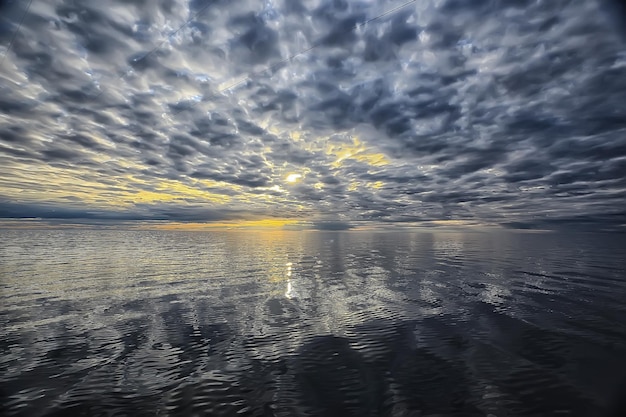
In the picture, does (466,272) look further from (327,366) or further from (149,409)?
(149,409)

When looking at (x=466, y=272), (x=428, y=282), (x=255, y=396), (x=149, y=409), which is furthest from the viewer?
(x=466, y=272)

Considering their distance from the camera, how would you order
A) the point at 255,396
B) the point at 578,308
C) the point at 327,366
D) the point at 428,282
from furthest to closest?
the point at 428,282 → the point at 578,308 → the point at 327,366 → the point at 255,396

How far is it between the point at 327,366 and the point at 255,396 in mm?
2860

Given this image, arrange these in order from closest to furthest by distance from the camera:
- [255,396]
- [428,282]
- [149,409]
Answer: [149,409]
[255,396]
[428,282]

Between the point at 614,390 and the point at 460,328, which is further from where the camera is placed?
the point at 460,328

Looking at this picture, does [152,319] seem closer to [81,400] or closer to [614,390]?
[81,400]

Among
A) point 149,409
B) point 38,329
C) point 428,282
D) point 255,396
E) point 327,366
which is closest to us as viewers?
point 149,409

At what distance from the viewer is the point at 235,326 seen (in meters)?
14.5

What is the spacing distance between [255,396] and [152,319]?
9853 mm

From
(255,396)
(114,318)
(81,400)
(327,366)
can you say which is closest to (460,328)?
(327,366)

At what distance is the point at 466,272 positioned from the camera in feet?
106

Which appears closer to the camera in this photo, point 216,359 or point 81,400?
point 81,400

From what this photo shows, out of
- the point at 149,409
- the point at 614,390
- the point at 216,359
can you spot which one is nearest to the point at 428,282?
the point at 614,390

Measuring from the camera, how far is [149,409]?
7594 mm
